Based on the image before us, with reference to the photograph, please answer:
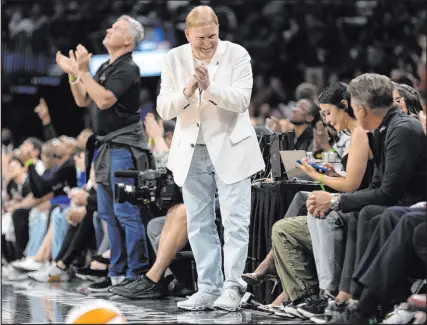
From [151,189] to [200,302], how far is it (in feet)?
3.41

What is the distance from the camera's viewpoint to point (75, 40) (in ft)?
46.5

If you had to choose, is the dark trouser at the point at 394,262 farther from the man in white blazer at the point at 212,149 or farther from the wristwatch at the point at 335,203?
the man in white blazer at the point at 212,149

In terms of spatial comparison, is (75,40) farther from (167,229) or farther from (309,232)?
(309,232)

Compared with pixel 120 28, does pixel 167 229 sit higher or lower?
lower

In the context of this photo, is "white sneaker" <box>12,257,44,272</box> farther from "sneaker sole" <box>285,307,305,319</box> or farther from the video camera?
"sneaker sole" <box>285,307,305,319</box>

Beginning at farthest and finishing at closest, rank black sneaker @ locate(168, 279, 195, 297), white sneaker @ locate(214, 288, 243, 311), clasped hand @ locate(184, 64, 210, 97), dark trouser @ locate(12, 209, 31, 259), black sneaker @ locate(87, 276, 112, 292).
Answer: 1. dark trouser @ locate(12, 209, 31, 259)
2. black sneaker @ locate(87, 276, 112, 292)
3. black sneaker @ locate(168, 279, 195, 297)
4. white sneaker @ locate(214, 288, 243, 311)
5. clasped hand @ locate(184, 64, 210, 97)

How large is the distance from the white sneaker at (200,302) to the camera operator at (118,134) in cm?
103

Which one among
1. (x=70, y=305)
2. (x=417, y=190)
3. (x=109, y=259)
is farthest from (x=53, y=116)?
(x=417, y=190)

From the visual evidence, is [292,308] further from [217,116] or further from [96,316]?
[96,316]

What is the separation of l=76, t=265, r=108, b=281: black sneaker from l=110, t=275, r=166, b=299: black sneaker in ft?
4.10

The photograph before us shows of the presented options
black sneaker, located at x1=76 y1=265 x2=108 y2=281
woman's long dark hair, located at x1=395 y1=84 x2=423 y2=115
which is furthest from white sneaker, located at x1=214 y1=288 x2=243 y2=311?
Answer: black sneaker, located at x1=76 y1=265 x2=108 y2=281

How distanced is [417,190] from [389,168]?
18 cm

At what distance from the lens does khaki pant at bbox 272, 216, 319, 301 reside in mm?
4539

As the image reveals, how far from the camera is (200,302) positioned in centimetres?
482
